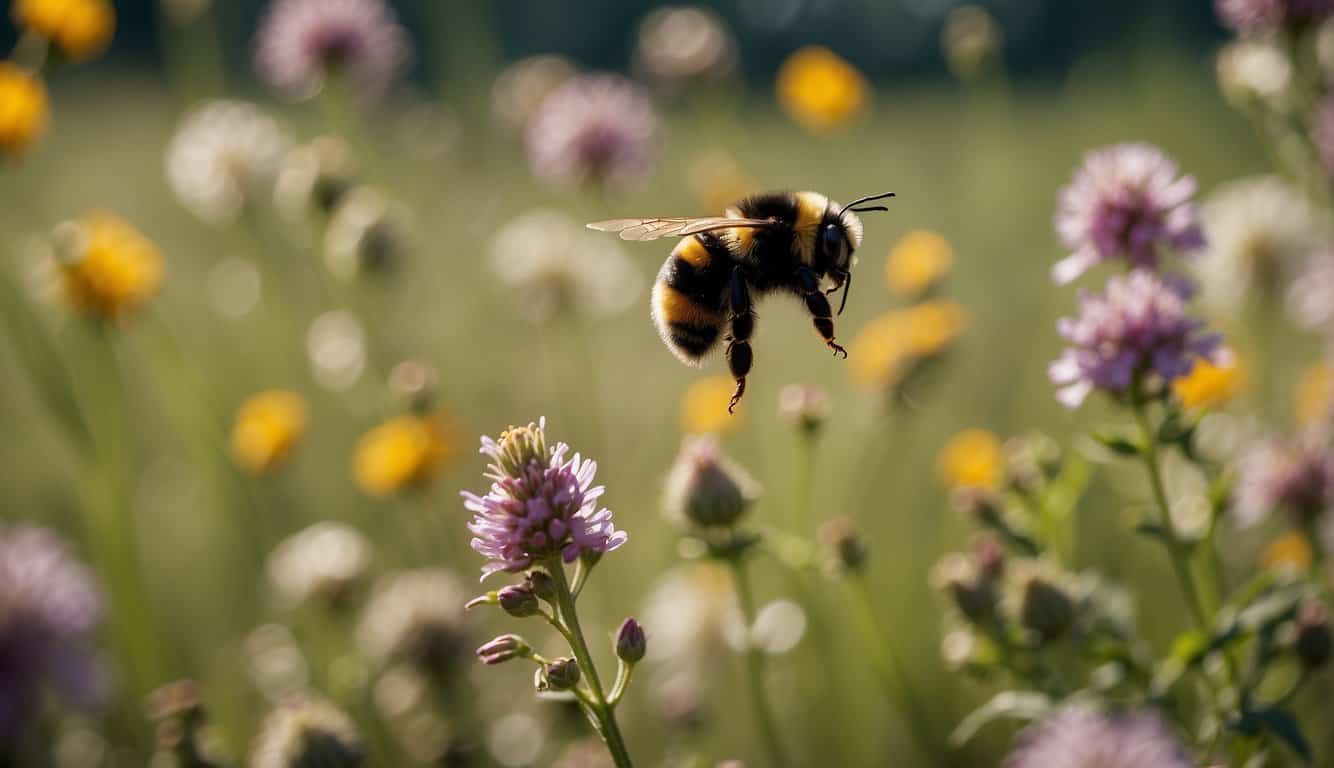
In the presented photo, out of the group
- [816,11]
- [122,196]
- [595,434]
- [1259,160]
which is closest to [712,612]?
[595,434]

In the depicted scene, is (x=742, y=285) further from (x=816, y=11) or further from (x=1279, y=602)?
(x=816, y=11)

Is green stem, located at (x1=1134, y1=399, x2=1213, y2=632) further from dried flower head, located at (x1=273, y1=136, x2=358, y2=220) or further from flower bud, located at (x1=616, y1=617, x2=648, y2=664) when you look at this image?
dried flower head, located at (x1=273, y1=136, x2=358, y2=220)

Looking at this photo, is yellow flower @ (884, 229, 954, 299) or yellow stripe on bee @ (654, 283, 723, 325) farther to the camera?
yellow flower @ (884, 229, 954, 299)

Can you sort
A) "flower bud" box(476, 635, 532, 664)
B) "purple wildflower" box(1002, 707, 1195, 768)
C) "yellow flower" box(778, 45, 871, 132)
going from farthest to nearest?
"yellow flower" box(778, 45, 871, 132) → "flower bud" box(476, 635, 532, 664) → "purple wildflower" box(1002, 707, 1195, 768)

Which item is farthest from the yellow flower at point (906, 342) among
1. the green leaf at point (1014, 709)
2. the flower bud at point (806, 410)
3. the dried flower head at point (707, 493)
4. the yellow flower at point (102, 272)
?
the yellow flower at point (102, 272)

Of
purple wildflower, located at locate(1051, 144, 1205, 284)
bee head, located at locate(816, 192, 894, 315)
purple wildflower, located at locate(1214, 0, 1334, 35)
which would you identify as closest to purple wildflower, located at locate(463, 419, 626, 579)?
bee head, located at locate(816, 192, 894, 315)

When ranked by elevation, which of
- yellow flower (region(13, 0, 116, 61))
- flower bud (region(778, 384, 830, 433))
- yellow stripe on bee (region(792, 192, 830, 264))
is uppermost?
yellow flower (region(13, 0, 116, 61))

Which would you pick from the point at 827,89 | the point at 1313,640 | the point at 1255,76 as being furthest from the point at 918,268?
the point at 1313,640
